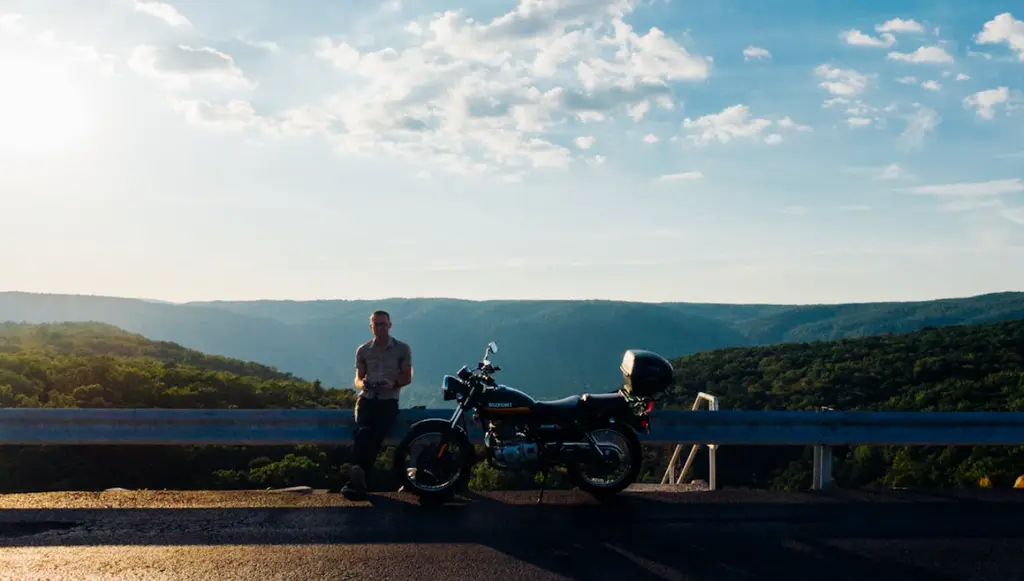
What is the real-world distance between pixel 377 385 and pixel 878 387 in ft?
132

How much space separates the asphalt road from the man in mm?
535

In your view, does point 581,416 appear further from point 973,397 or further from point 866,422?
point 973,397

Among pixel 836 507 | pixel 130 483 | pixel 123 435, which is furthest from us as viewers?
pixel 130 483

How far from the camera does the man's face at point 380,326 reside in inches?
331

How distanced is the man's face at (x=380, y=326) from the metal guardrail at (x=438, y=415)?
81 cm

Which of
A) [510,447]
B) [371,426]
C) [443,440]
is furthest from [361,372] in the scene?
[510,447]

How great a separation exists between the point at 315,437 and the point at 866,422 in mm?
5247

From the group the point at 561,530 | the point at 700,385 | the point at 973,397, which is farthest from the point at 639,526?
the point at 700,385

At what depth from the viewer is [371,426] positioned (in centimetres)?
843

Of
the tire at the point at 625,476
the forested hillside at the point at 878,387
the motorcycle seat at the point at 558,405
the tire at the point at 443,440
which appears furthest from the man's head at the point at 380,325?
the forested hillside at the point at 878,387

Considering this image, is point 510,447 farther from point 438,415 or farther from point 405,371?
point 405,371

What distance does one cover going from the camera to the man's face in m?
8.41

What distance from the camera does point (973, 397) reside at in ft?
111

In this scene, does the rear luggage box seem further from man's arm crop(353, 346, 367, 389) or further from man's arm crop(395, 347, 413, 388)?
man's arm crop(353, 346, 367, 389)
